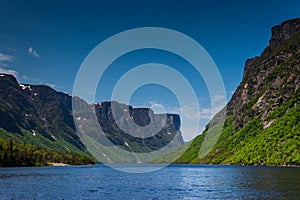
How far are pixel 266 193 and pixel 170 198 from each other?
23431 mm

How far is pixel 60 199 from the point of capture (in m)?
73.1

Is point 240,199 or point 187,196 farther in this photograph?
point 187,196

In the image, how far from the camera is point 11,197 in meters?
74.2

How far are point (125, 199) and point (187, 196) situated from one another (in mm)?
15852

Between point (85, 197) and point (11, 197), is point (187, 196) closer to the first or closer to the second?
point (85, 197)

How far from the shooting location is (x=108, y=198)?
75.7m

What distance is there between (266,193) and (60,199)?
1914 inches

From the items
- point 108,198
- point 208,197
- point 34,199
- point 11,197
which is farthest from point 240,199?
point 11,197

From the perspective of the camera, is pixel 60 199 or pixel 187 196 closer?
pixel 60 199

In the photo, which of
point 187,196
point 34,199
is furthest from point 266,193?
point 34,199

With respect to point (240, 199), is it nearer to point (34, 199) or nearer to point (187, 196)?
point (187, 196)

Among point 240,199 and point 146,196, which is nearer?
point 240,199

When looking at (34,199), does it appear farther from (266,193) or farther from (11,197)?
(266,193)

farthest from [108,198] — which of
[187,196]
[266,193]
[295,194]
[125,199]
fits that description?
[295,194]
